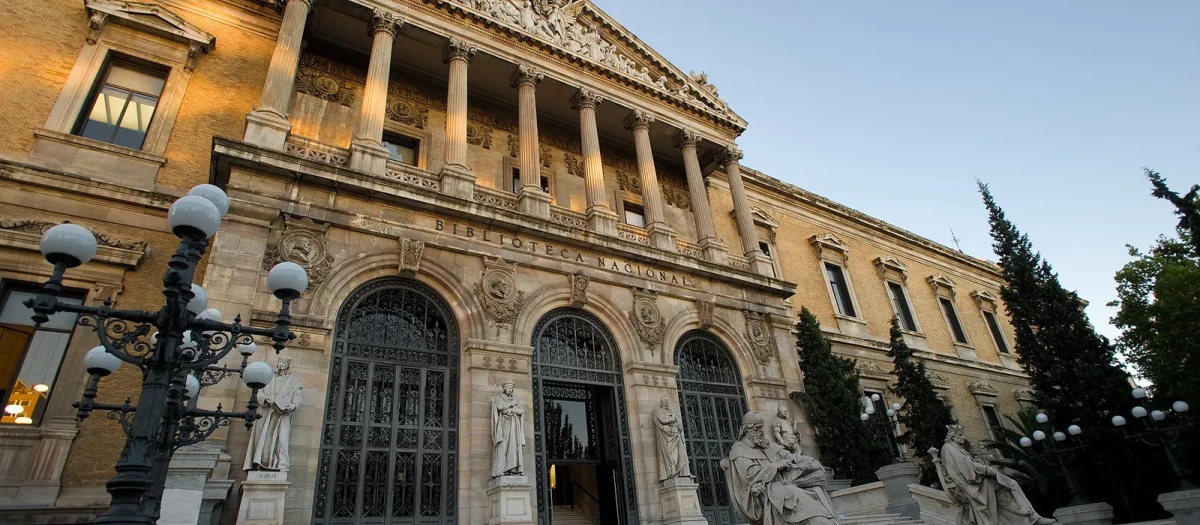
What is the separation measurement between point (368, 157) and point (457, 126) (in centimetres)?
229

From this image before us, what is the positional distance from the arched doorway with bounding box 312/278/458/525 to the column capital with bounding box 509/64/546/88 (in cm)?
671

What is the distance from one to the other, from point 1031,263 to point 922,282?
27.5 ft

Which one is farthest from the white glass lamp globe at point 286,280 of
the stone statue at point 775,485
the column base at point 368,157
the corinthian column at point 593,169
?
the corinthian column at point 593,169

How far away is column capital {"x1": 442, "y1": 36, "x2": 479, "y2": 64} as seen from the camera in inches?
602

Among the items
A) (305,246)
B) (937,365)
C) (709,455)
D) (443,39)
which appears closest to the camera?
(305,246)

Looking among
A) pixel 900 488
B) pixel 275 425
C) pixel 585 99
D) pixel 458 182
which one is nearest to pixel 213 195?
pixel 275 425

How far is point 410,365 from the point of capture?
11562mm

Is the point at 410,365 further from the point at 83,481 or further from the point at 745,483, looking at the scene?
the point at 745,483

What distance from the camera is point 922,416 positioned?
18.1 m

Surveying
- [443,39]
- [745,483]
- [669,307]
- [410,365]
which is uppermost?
[443,39]

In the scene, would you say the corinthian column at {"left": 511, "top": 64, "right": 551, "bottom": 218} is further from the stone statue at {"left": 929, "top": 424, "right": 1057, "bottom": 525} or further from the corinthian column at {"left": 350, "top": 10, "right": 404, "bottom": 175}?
the stone statue at {"left": 929, "top": 424, "right": 1057, "bottom": 525}

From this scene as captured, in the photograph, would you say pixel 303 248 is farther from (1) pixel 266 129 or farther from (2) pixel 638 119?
(2) pixel 638 119

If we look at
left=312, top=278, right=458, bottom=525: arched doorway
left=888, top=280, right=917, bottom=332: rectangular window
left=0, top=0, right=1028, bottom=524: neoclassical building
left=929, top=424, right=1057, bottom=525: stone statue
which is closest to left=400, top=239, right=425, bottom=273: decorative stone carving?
left=0, top=0, right=1028, bottom=524: neoclassical building

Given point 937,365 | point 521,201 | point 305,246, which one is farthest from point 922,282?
point 305,246
